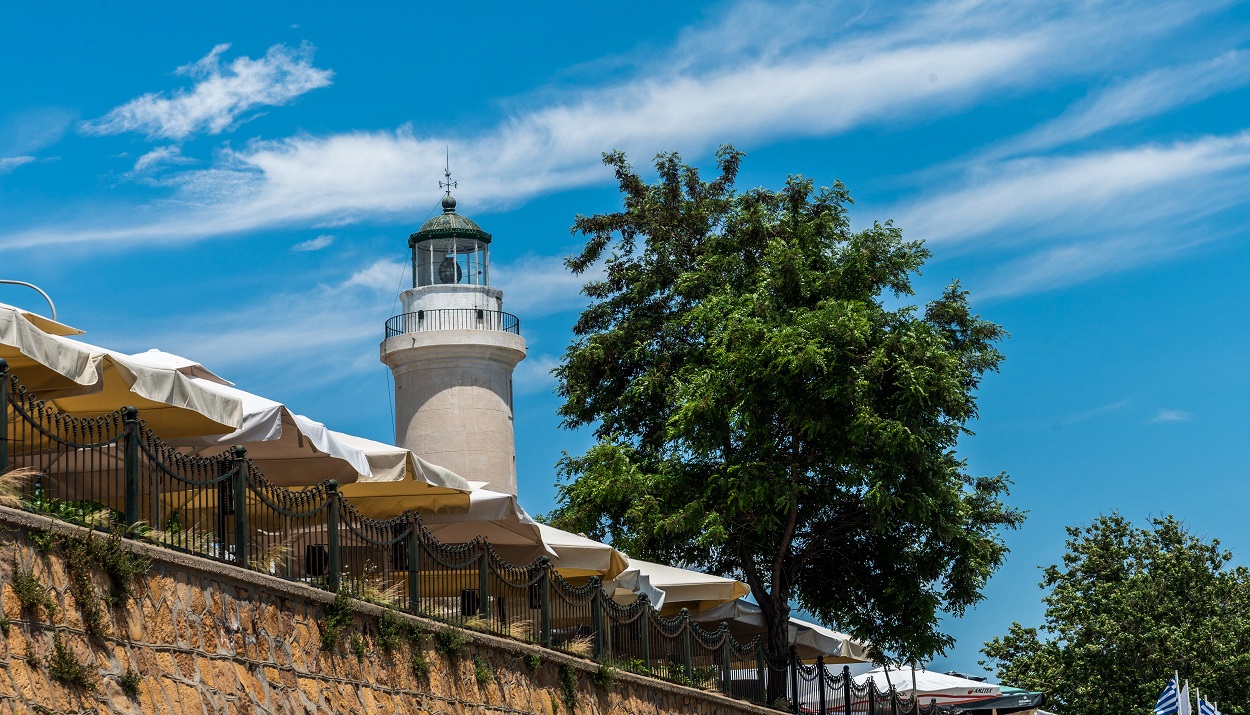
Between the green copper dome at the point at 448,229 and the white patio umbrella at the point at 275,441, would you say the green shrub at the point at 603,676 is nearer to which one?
the white patio umbrella at the point at 275,441

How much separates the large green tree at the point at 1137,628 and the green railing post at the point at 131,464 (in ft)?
124

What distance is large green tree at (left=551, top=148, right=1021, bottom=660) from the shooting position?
27.1 m

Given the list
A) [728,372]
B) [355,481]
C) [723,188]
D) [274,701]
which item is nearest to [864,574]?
[728,372]

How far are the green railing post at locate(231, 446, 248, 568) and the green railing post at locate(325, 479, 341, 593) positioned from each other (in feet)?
4.16

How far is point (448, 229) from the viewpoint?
111 ft

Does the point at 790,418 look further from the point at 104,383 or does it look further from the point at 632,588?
the point at 104,383

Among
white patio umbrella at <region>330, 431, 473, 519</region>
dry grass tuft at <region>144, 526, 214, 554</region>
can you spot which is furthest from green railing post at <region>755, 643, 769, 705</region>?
dry grass tuft at <region>144, 526, 214, 554</region>

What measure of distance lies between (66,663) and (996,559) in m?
23.4

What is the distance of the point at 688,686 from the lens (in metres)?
21.5

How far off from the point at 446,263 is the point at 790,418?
34.0ft

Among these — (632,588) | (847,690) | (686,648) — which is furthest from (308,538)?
(847,690)

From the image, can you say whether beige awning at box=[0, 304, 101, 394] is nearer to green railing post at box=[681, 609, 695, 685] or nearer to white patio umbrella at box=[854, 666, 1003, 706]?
green railing post at box=[681, 609, 695, 685]

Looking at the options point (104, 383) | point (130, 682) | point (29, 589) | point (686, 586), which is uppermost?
point (104, 383)

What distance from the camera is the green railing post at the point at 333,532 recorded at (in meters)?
13.8
